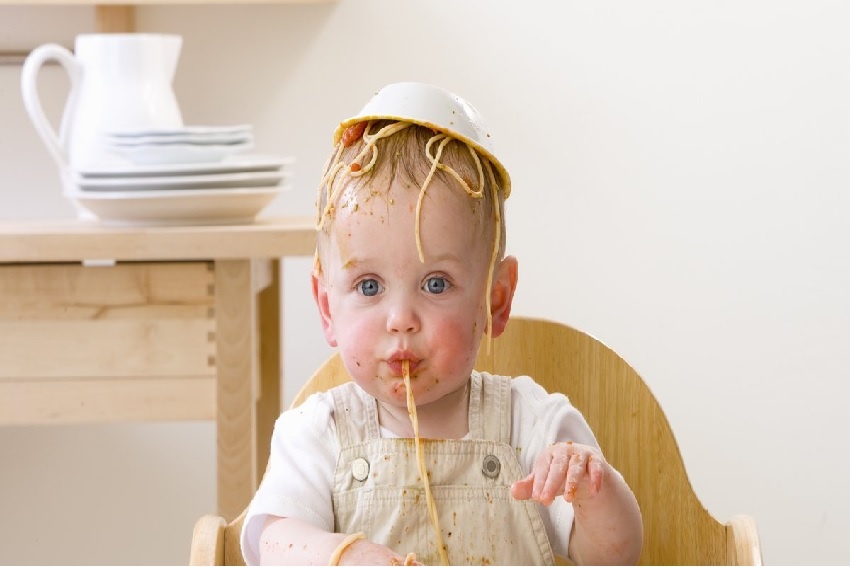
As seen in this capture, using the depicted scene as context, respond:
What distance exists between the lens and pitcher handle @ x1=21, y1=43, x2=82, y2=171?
4.64ft

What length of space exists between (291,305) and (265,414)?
0.23 metres

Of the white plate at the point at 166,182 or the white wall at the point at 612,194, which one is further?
the white wall at the point at 612,194

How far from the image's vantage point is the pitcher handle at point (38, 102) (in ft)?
4.64

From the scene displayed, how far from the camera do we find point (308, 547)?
0.77 meters

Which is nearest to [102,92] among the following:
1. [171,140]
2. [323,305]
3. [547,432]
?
[171,140]

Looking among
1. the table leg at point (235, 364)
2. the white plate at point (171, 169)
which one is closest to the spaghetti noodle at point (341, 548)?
the table leg at point (235, 364)

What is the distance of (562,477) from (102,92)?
0.89m

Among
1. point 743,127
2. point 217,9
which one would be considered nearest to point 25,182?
point 217,9

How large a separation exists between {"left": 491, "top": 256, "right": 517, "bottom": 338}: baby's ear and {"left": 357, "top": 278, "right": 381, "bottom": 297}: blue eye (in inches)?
3.7

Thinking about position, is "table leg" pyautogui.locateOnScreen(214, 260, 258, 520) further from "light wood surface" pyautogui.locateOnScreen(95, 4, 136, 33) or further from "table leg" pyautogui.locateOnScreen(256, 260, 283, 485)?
"light wood surface" pyautogui.locateOnScreen(95, 4, 136, 33)

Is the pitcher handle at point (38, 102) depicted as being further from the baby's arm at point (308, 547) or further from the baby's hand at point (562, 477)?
the baby's hand at point (562, 477)

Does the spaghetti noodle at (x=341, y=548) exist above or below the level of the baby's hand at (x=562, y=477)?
below

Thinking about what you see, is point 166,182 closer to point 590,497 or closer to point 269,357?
point 269,357

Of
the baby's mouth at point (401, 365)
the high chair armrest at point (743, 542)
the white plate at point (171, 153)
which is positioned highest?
the white plate at point (171, 153)
